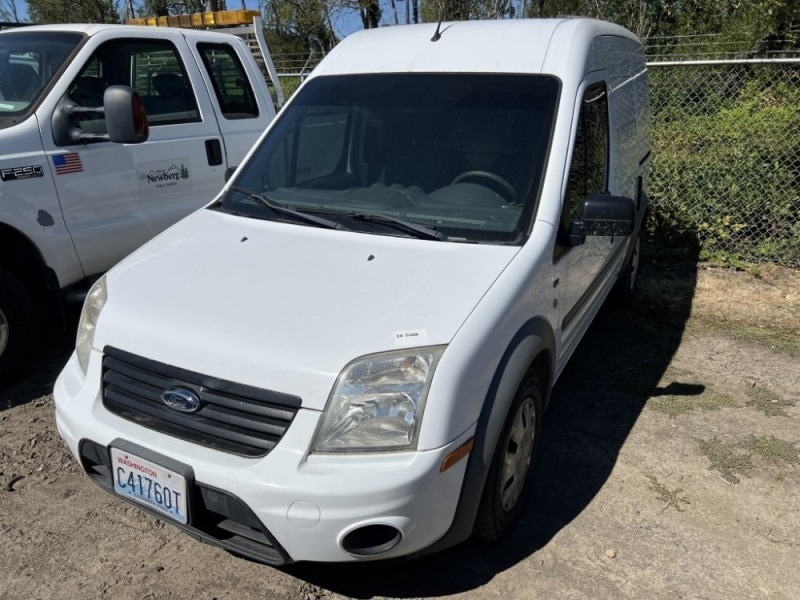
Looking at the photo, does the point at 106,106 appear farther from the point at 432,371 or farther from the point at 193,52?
the point at 432,371

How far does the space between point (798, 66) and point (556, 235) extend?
7.96 metres

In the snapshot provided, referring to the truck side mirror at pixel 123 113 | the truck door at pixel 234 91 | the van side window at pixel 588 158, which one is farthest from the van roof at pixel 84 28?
the van side window at pixel 588 158

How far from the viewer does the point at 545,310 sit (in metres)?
2.91

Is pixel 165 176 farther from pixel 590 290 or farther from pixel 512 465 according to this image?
pixel 512 465

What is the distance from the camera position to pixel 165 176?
4.66 meters

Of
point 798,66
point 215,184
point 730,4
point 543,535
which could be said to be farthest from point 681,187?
point 730,4

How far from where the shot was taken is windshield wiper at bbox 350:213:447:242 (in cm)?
287

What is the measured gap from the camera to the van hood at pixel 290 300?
227cm

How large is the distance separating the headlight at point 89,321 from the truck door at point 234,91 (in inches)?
95.4

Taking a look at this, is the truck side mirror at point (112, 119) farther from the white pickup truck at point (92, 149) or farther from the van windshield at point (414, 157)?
the van windshield at point (414, 157)

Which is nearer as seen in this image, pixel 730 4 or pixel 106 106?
pixel 106 106

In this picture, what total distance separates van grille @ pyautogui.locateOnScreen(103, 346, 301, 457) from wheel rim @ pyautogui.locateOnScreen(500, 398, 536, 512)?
0.92 meters

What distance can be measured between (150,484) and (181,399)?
1.07 ft

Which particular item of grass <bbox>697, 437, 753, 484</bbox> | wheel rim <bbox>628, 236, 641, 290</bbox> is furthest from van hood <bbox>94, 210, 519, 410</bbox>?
wheel rim <bbox>628, 236, 641, 290</bbox>
